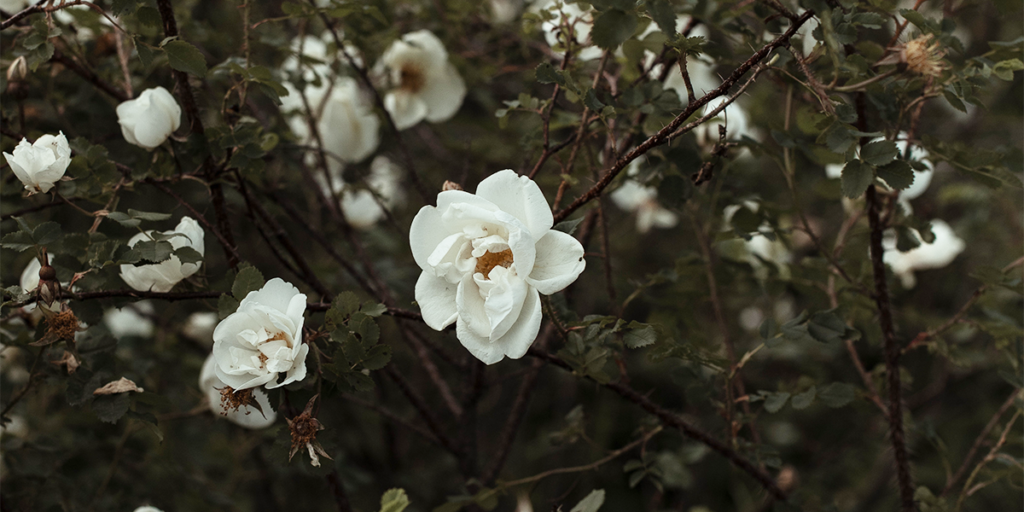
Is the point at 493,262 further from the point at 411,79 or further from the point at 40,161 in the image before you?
the point at 411,79

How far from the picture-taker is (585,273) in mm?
1354

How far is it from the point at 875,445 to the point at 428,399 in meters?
0.99

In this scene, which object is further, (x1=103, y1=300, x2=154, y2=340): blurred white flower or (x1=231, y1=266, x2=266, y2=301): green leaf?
(x1=103, y1=300, x2=154, y2=340): blurred white flower

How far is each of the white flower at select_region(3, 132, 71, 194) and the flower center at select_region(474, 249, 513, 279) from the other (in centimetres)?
41

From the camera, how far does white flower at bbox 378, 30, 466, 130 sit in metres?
1.27

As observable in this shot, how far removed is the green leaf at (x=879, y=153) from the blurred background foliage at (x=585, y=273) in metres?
0.01

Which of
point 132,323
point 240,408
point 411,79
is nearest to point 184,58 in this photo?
point 240,408

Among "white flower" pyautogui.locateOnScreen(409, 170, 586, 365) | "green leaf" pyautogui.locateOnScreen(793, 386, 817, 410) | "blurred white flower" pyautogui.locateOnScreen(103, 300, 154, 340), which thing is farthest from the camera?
"blurred white flower" pyautogui.locateOnScreen(103, 300, 154, 340)

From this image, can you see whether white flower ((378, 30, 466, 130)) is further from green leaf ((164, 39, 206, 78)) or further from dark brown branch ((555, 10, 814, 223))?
dark brown branch ((555, 10, 814, 223))

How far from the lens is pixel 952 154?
818 mm

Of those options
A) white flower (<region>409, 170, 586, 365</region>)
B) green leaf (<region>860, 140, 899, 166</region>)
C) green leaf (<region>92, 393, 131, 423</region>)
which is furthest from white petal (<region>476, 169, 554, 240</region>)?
green leaf (<region>92, 393, 131, 423</region>)

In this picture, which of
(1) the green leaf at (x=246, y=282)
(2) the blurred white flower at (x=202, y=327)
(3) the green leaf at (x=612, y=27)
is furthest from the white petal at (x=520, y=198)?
(2) the blurred white flower at (x=202, y=327)

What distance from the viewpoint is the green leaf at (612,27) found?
0.62m

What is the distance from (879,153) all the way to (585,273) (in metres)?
0.68
